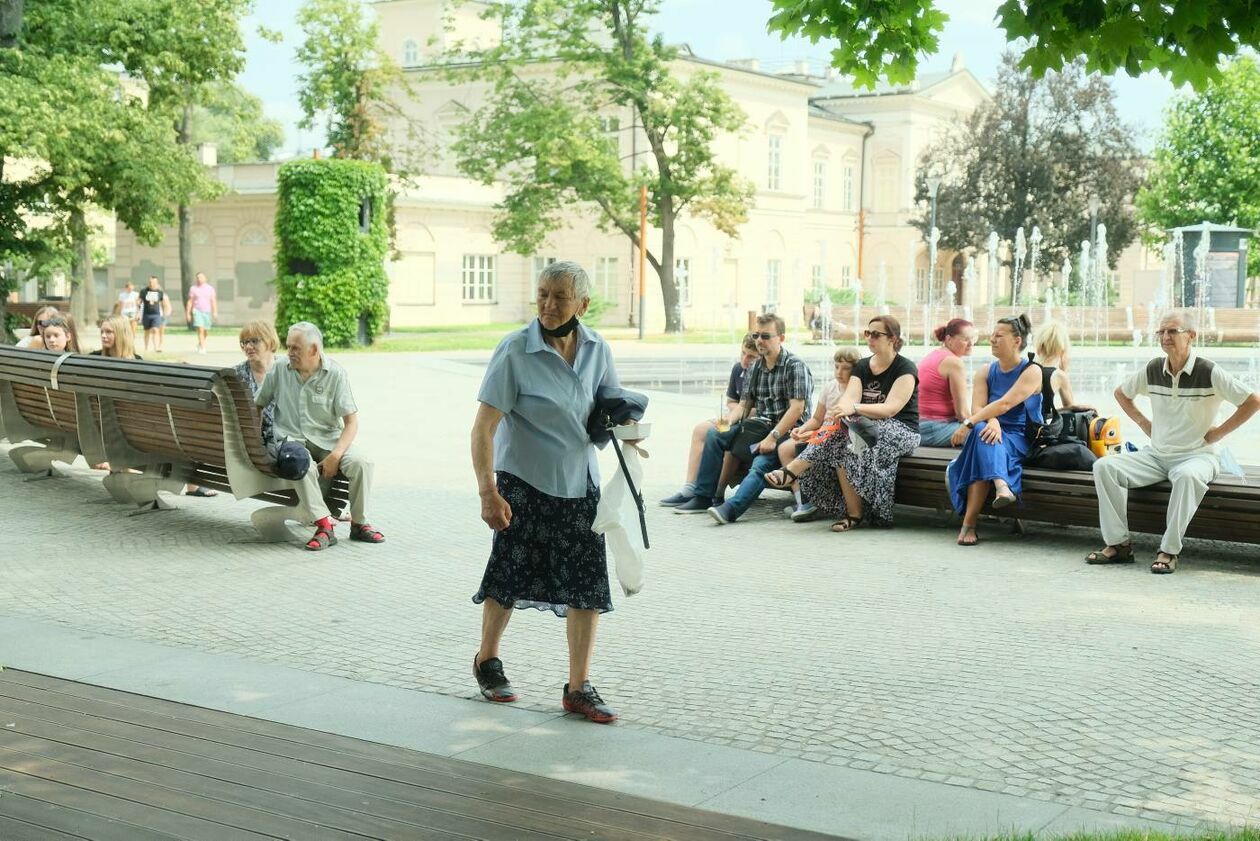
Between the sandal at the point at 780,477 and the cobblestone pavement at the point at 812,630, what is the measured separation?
33cm

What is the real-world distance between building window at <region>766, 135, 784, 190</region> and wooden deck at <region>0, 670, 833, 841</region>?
63.6m

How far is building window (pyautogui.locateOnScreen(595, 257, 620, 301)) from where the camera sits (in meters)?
58.4

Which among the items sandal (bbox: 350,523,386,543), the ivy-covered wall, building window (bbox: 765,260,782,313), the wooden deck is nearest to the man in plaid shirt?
sandal (bbox: 350,523,386,543)

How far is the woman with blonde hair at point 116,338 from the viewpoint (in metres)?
11.8

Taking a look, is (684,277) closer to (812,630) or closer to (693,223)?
(693,223)

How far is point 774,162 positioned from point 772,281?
556 centimetres

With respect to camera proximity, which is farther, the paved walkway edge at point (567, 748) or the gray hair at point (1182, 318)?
the gray hair at point (1182, 318)

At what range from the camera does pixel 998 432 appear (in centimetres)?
954

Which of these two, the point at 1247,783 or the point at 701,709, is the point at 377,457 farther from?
the point at 1247,783

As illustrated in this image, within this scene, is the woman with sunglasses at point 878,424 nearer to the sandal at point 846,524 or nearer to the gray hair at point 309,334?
the sandal at point 846,524

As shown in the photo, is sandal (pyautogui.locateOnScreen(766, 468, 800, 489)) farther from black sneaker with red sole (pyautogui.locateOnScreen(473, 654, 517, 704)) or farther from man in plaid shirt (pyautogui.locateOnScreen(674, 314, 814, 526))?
black sneaker with red sole (pyautogui.locateOnScreen(473, 654, 517, 704))

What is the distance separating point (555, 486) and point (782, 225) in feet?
208

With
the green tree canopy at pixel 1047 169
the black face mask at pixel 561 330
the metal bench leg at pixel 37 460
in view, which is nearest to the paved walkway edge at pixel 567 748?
the black face mask at pixel 561 330

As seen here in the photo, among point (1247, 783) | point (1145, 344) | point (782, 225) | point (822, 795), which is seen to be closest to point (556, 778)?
point (822, 795)
